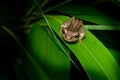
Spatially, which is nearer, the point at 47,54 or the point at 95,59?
the point at 95,59

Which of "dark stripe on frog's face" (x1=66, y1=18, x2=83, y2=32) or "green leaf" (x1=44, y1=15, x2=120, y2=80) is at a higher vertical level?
"dark stripe on frog's face" (x1=66, y1=18, x2=83, y2=32)

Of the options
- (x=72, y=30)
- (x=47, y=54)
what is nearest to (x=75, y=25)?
(x=72, y=30)

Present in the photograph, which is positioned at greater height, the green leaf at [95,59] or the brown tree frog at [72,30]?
the brown tree frog at [72,30]

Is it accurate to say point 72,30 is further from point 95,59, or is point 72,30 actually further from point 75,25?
point 95,59

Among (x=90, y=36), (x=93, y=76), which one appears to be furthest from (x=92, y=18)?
(x=93, y=76)

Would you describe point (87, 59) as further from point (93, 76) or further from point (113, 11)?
point (113, 11)
